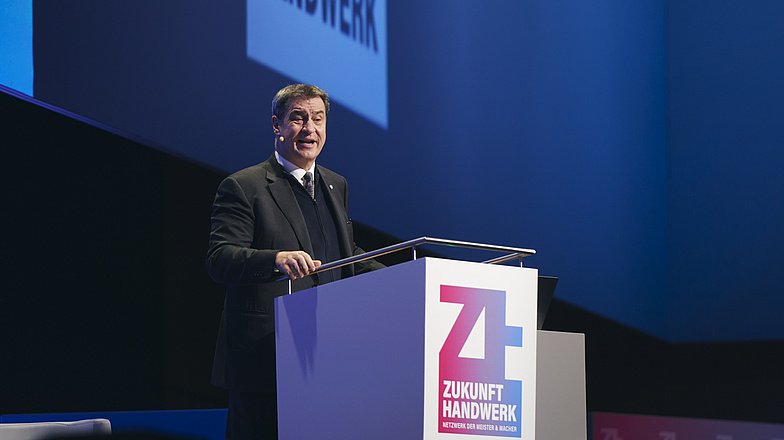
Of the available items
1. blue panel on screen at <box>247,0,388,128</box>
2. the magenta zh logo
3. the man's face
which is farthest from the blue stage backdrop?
the magenta zh logo

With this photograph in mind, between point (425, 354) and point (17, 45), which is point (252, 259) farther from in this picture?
point (17, 45)

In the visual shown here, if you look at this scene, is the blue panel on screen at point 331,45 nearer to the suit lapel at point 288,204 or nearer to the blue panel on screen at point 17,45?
the blue panel on screen at point 17,45

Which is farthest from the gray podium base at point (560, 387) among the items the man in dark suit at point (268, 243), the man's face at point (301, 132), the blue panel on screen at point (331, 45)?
the blue panel on screen at point (331, 45)

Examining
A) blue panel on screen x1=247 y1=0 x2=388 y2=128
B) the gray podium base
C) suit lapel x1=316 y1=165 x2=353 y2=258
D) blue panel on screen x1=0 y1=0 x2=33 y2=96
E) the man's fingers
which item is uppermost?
blue panel on screen x1=247 y1=0 x2=388 y2=128

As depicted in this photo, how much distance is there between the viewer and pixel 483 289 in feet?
5.66

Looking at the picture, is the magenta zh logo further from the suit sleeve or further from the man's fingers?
the suit sleeve

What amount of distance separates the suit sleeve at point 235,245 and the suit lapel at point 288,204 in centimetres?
8

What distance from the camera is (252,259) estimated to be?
2.09 m

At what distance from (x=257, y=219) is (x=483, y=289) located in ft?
2.66

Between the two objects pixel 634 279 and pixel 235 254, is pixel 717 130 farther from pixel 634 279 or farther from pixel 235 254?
pixel 235 254

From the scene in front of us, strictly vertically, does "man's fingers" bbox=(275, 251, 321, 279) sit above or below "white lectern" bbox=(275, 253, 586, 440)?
above

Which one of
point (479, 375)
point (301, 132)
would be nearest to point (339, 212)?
point (301, 132)

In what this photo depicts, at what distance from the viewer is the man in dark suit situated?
216 centimetres

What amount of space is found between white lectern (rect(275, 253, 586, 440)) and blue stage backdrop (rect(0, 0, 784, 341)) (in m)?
1.60
